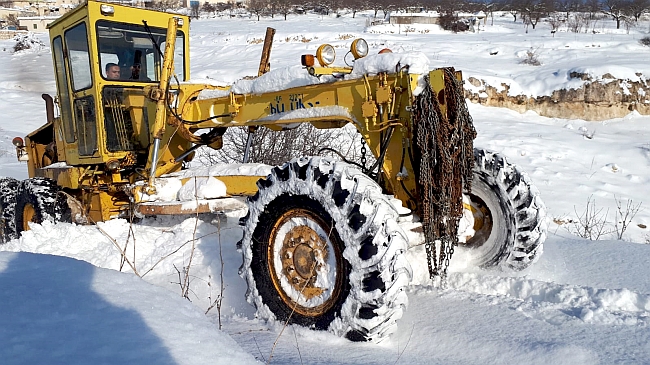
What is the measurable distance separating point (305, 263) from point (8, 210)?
16.2 feet

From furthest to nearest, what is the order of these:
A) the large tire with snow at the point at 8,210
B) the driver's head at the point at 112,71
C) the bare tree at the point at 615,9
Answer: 1. the bare tree at the point at 615,9
2. the large tire with snow at the point at 8,210
3. the driver's head at the point at 112,71

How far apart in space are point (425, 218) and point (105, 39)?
13.9 ft

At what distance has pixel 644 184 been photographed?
10125 millimetres

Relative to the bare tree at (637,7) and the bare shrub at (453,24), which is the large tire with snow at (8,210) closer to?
the bare shrub at (453,24)

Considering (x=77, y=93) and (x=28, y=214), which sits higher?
(x=77, y=93)

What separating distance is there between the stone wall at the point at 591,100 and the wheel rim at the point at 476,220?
484 inches

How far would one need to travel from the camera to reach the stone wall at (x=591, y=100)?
15711 mm

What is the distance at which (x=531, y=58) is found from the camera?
20438mm

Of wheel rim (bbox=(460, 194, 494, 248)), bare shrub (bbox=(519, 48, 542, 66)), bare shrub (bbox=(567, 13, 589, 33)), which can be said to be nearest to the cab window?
wheel rim (bbox=(460, 194, 494, 248))

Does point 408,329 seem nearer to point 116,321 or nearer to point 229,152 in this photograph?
point 116,321

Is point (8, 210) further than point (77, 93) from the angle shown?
Yes

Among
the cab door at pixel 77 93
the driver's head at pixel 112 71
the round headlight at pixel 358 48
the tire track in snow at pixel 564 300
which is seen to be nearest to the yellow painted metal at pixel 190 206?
the cab door at pixel 77 93

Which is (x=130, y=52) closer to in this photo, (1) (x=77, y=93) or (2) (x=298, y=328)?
(1) (x=77, y=93)

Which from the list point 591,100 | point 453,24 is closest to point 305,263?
point 591,100
